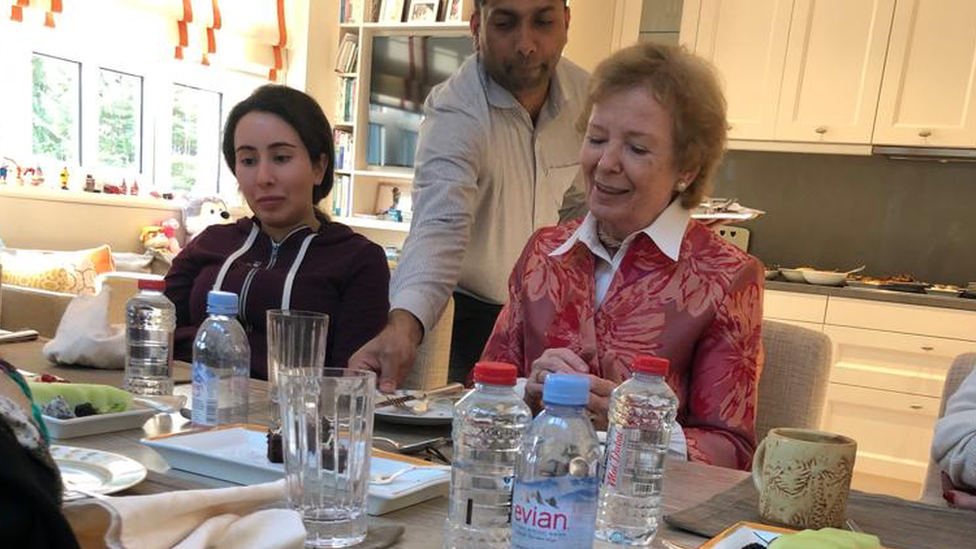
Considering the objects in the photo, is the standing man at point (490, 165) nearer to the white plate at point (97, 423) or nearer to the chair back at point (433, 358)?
the chair back at point (433, 358)

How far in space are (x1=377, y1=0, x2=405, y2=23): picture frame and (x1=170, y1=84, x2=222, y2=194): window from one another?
1152 millimetres

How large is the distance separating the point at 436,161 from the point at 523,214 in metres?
0.26

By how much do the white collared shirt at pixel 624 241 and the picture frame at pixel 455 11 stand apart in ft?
10.3

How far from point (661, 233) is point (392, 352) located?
519mm

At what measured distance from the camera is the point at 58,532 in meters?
0.41

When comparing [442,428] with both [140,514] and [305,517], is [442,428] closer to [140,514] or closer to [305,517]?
[305,517]

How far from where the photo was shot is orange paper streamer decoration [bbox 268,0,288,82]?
4629 millimetres

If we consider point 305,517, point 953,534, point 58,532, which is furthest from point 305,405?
point 953,534

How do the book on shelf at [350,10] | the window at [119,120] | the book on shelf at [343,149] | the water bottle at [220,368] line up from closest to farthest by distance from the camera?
the water bottle at [220,368] < the window at [119,120] < the book on shelf at [350,10] < the book on shelf at [343,149]

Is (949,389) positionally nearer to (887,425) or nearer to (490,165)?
(490,165)

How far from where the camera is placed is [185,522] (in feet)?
2.04

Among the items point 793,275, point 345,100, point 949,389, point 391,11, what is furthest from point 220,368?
point 345,100

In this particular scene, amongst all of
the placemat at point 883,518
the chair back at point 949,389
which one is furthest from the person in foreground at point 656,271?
the chair back at point 949,389

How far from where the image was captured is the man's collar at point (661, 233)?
50.3 inches
